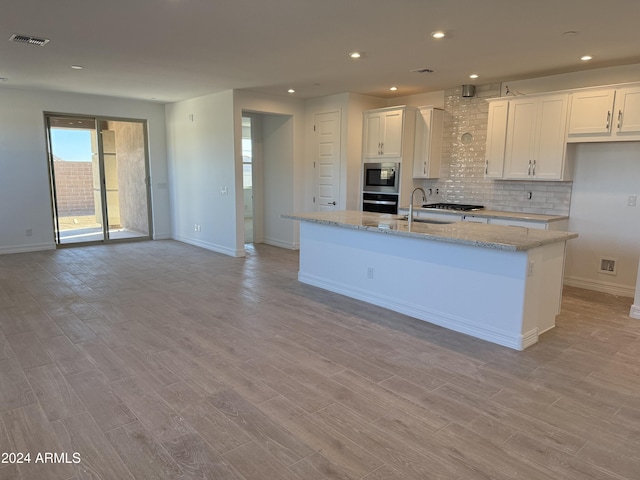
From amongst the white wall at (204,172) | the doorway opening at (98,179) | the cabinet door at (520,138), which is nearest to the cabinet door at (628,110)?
the cabinet door at (520,138)

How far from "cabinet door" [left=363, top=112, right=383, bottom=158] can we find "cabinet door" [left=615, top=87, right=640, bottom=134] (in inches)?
121

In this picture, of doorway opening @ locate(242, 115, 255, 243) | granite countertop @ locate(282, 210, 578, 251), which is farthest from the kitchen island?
doorway opening @ locate(242, 115, 255, 243)

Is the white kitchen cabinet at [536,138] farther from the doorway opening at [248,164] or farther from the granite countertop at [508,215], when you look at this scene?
the doorway opening at [248,164]

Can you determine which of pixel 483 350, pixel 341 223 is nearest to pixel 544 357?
pixel 483 350

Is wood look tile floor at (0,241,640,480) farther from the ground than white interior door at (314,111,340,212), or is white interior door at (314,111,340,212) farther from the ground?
white interior door at (314,111,340,212)

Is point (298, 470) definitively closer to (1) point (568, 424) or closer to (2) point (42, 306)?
(1) point (568, 424)

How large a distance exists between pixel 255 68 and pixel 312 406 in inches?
160

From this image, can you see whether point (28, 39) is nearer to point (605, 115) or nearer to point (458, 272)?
point (458, 272)

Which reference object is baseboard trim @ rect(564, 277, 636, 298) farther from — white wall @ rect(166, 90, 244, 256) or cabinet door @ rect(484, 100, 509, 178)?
white wall @ rect(166, 90, 244, 256)

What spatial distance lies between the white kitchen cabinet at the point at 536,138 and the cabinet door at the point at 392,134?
1.55 metres

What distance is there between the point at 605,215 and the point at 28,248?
28.3 ft

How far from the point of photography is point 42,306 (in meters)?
4.41

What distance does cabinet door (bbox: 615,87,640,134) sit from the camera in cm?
448

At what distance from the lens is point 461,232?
3.81 metres
